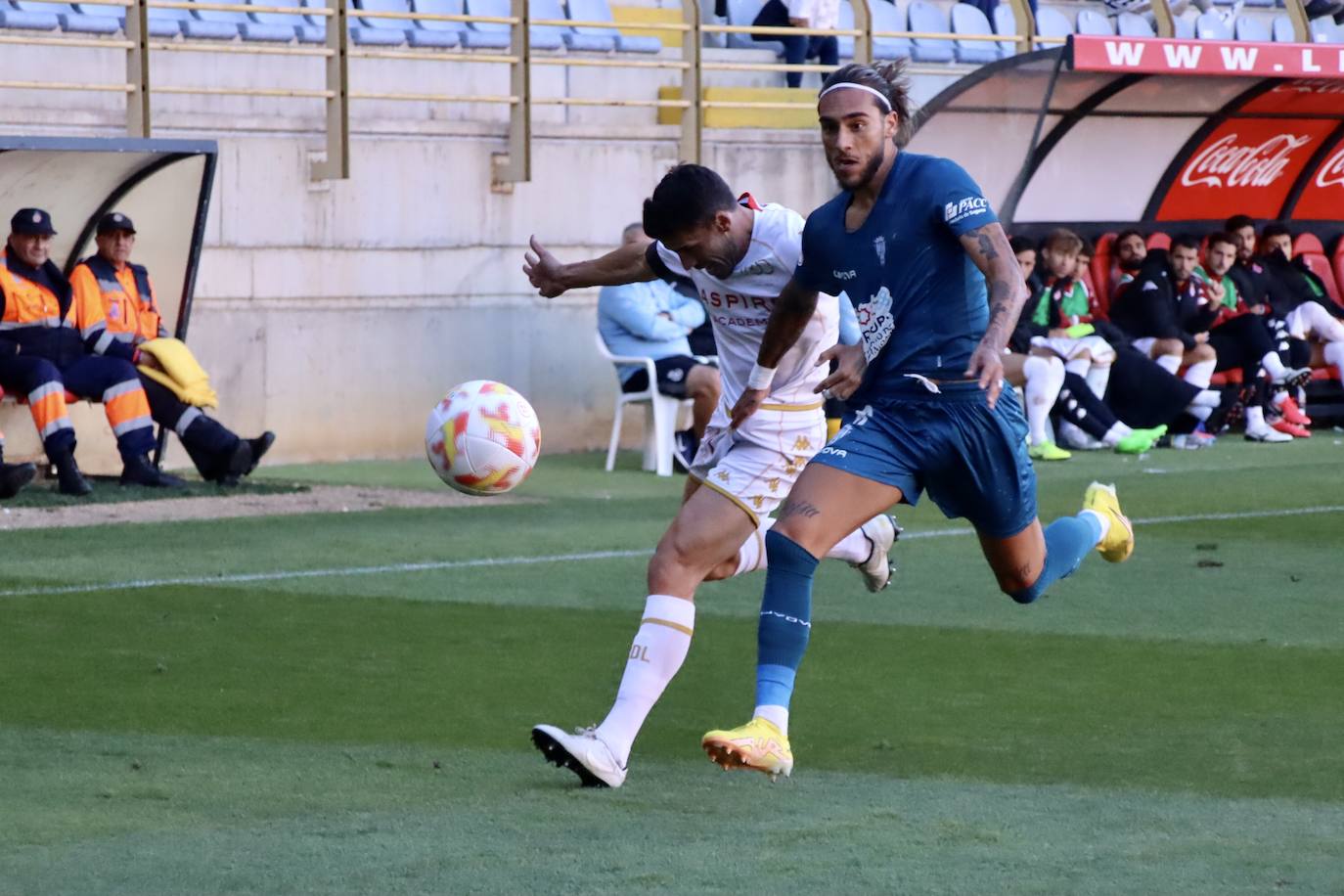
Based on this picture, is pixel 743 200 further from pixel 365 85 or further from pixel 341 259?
pixel 365 85

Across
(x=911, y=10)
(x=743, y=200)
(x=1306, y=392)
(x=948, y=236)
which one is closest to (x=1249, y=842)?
(x=948, y=236)

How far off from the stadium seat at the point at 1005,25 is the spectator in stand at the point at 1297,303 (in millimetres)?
3523

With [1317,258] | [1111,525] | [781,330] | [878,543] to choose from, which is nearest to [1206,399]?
[1317,258]

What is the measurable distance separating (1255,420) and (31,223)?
950cm

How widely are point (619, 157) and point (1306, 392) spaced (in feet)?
20.4

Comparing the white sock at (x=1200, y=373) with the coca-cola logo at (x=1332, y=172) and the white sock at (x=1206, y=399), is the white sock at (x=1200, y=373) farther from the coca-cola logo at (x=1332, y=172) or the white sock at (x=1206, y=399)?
the coca-cola logo at (x=1332, y=172)

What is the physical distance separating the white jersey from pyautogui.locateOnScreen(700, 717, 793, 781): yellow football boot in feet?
5.08

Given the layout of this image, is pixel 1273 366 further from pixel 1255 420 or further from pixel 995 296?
pixel 995 296

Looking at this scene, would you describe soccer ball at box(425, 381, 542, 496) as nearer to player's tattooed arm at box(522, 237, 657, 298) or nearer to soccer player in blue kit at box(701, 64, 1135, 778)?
player's tattooed arm at box(522, 237, 657, 298)

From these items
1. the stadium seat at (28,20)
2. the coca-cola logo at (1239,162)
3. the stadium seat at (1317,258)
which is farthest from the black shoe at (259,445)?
the stadium seat at (1317,258)

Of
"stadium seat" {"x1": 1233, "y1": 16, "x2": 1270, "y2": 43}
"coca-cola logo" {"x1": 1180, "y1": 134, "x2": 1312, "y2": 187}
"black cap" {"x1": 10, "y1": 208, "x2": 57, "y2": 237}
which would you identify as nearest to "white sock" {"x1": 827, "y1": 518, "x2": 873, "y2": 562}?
"black cap" {"x1": 10, "y1": 208, "x2": 57, "y2": 237}

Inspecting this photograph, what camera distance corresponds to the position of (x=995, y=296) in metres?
5.64

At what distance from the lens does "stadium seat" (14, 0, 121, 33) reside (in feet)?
51.0

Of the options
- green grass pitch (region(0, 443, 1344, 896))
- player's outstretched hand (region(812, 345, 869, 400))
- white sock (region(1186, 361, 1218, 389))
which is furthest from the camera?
white sock (region(1186, 361, 1218, 389))
